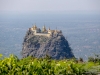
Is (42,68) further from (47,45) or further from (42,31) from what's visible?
(47,45)

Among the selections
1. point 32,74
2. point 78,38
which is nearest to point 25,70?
point 32,74

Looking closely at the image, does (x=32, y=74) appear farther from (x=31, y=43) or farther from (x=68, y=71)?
(x=31, y=43)

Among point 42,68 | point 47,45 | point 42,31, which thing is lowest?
point 47,45

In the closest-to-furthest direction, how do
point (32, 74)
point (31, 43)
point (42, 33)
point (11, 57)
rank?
point (32, 74) → point (11, 57) → point (42, 33) → point (31, 43)

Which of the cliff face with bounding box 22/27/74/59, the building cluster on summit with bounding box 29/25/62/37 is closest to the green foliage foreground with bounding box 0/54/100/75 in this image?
the building cluster on summit with bounding box 29/25/62/37

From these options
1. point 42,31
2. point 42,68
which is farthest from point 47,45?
point 42,68

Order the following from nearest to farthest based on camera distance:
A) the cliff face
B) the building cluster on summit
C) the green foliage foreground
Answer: the green foliage foreground
the building cluster on summit
the cliff face

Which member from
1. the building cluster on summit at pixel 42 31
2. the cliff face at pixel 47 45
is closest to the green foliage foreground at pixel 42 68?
Result: the building cluster on summit at pixel 42 31

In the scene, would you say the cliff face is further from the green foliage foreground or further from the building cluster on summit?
the green foliage foreground

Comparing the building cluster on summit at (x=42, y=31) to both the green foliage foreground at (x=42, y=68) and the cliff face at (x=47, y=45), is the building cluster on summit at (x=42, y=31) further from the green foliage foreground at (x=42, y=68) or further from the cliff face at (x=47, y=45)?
the green foliage foreground at (x=42, y=68)

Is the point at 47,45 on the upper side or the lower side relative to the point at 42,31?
lower

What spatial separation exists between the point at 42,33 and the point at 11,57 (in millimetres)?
81713

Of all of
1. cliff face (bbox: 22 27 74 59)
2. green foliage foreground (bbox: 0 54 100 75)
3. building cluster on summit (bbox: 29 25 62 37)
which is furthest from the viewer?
cliff face (bbox: 22 27 74 59)

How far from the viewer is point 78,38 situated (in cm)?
19500
